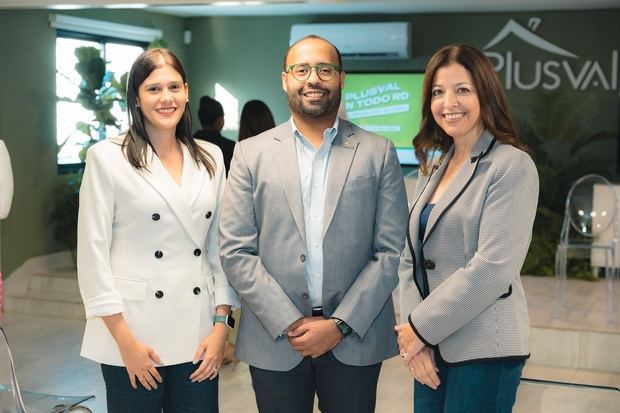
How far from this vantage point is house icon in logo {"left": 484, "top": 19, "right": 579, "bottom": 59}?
908 centimetres

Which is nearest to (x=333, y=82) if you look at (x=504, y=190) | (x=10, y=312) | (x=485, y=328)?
(x=504, y=190)

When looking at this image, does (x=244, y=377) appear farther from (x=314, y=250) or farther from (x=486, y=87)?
(x=486, y=87)

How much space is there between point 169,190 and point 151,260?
0.20 meters

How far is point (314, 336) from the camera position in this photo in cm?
233

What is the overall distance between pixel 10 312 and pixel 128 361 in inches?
198

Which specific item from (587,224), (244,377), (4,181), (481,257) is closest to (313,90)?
(481,257)

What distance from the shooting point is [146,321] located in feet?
7.82

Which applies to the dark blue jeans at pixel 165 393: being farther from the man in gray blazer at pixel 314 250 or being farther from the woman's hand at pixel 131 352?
the man in gray blazer at pixel 314 250

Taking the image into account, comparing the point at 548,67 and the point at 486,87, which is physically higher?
the point at 548,67

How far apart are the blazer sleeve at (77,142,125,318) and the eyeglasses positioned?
1.94 ft

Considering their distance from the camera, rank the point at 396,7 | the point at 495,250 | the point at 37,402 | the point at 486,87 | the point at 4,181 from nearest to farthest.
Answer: the point at 495,250 < the point at 486,87 < the point at 4,181 < the point at 37,402 < the point at 396,7

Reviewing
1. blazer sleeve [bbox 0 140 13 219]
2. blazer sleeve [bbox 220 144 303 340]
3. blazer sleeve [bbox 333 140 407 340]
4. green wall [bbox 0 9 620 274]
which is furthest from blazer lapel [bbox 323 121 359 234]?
green wall [bbox 0 9 620 274]

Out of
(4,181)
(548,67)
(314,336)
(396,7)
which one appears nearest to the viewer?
(314,336)

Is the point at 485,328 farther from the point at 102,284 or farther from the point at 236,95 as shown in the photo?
the point at 236,95
